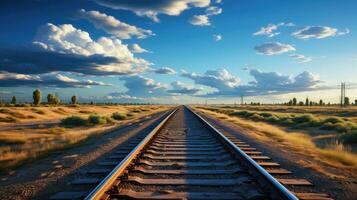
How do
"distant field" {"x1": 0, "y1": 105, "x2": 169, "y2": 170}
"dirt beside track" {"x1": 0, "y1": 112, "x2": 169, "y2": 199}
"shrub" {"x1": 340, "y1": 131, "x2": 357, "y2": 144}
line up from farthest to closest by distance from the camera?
"shrub" {"x1": 340, "y1": 131, "x2": 357, "y2": 144} → "distant field" {"x1": 0, "y1": 105, "x2": 169, "y2": 170} → "dirt beside track" {"x1": 0, "y1": 112, "x2": 169, "y2": 199}

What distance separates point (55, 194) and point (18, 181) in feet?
5.54

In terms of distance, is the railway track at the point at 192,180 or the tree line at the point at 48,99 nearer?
the railway track at the point at 192,180

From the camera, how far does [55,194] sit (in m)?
4.96

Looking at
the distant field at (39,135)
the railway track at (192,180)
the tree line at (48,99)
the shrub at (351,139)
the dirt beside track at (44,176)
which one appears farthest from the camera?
the tree line at (48,99)

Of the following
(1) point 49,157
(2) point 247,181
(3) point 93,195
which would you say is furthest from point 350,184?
(1) point 49,157

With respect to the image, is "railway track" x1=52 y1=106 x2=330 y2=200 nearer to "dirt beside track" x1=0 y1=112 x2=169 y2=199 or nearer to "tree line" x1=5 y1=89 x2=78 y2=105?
"dirt beside track" x1=0 y1=112 x2=169 y2=199

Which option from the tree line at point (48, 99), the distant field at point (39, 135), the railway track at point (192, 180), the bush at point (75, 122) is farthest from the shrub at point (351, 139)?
the tree line at point (48, 99)

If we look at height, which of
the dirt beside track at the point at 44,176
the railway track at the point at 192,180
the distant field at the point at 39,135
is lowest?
the distant field at the point at 39,135

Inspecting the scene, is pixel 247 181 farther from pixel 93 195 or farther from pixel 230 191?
pixel 93 195

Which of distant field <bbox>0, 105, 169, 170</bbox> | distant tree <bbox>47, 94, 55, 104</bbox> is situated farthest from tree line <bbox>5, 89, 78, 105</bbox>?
distant field <bbox>0, 105, 169, 170</bbox>

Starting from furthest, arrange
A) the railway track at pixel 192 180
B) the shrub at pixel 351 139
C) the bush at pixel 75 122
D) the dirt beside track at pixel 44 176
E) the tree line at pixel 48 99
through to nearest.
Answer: the tree line at pixel 48 99, the bush at pixel 75 122, the shrub at pixel 351 139, the dirt beside track at pixel 44 176, the railway track at pixel 192 180

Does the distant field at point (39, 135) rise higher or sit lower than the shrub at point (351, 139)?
lower

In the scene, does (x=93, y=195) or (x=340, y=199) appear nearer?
(x=93, y=195)

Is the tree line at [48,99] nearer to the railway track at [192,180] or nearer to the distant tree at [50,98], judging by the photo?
the distant tree at [50,98]
